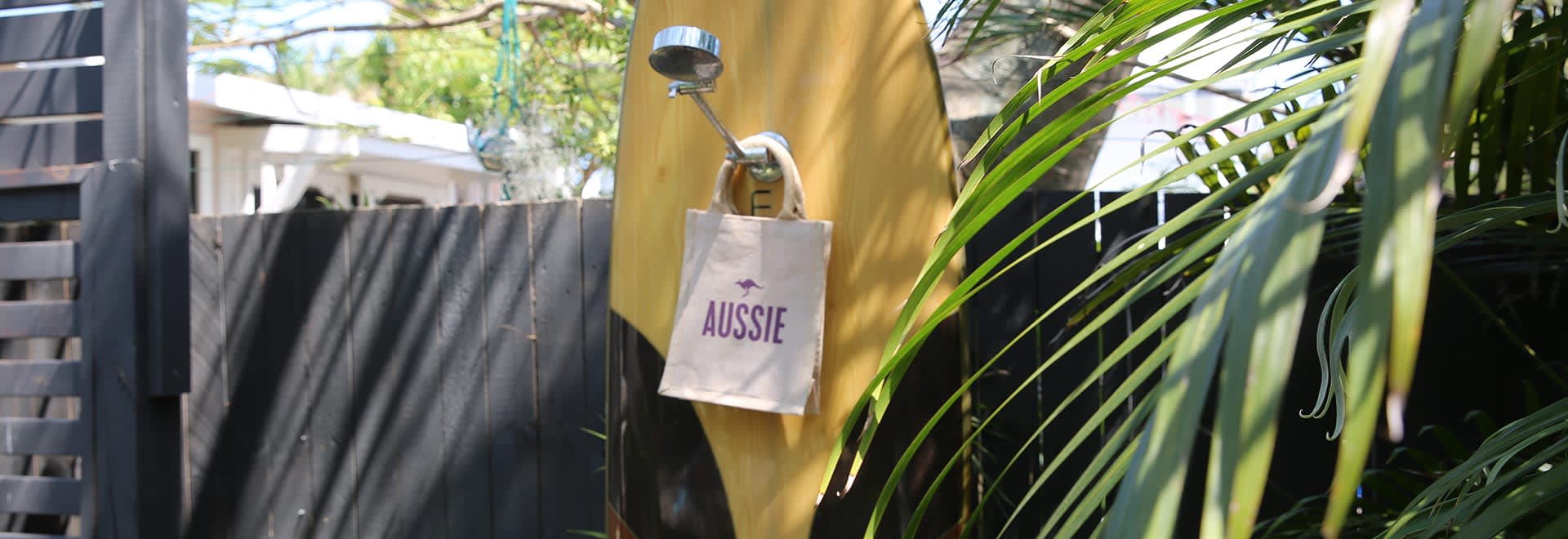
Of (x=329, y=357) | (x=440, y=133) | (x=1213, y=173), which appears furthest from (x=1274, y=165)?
(x=440, y=133)

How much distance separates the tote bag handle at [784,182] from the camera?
1273mm

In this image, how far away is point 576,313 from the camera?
214 centimetres

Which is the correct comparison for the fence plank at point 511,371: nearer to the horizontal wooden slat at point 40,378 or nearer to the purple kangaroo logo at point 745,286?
the horizontal wooden slat at point 40,378

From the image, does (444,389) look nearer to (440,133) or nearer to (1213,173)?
(1213,173)

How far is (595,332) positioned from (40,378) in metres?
1.05

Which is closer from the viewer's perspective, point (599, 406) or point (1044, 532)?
point (1044, 532)

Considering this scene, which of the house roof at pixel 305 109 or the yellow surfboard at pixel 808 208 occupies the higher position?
the house roof at pixel 305 109

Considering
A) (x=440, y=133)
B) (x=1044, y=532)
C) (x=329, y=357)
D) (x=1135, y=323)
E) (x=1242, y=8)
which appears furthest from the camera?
(x=440, y=133)

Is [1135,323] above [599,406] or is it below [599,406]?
above

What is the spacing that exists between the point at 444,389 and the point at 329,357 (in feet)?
0.99

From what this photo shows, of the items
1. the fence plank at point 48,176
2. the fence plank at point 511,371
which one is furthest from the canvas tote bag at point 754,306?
the fence plank at point 48,176

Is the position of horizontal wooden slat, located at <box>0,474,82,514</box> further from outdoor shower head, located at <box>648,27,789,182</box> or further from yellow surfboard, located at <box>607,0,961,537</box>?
outdoor shower head, located at <box>648,27,789,182</box>

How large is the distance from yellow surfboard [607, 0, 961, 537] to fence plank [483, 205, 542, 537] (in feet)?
2.81

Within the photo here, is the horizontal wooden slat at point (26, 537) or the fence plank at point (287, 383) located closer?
the horizontal wooden slat at point (26, 537)
